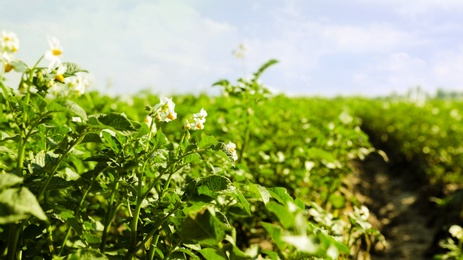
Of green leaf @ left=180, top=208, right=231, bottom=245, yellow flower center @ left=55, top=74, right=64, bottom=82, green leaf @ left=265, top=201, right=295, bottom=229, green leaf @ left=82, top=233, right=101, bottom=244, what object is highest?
yellow flower center @ left=55, top=74, right=64, bottom=82

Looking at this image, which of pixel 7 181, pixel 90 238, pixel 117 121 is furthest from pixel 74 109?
pixel 90 238

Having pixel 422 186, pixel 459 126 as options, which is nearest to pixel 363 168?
pixel 459 126

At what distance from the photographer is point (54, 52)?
4.99ft

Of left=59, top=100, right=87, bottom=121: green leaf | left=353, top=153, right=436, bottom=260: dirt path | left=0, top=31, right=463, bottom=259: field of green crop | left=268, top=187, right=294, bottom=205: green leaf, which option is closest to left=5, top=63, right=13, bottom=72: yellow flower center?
left=0, top=31, right=463, bottom=259: field of green crop

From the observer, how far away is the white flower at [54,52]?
4.92 ft

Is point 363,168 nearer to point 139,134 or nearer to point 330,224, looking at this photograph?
point 330,224

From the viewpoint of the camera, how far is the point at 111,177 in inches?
69.1

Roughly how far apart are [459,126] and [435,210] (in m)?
3.37

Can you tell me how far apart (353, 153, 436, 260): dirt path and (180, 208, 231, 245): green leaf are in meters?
3.86

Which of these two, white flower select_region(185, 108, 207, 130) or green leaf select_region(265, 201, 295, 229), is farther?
white flower select_region(185, 108, 207, 130)

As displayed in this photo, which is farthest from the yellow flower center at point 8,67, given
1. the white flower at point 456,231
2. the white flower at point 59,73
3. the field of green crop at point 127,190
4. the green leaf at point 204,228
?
the white flower at point 456,231

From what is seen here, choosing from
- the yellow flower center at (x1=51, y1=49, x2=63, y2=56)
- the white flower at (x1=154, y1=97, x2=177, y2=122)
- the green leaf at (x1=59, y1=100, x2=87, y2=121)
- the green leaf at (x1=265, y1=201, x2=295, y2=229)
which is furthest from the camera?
the white flower at (x1=154, y1=97, x2=177, y2=122)

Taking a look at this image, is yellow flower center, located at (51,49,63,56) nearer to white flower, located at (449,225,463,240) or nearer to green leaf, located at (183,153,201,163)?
green leaf, located at (183,153,201,163)

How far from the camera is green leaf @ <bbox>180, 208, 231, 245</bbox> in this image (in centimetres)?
118
